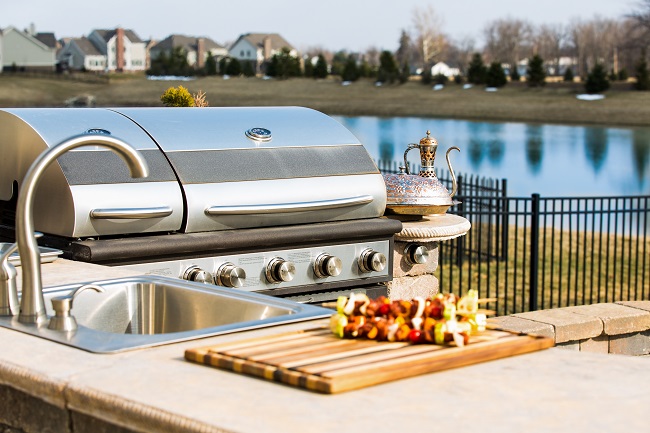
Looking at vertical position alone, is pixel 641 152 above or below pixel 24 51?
below

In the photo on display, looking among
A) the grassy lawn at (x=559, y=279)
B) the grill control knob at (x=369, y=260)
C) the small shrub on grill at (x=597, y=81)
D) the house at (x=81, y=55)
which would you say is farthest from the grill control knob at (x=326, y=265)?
the house at (x=81, y=55)

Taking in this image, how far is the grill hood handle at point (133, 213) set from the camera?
14.3 ft

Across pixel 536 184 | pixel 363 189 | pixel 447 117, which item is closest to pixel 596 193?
pixel 536 184

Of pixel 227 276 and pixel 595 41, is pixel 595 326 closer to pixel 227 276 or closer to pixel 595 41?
pixel 227 276

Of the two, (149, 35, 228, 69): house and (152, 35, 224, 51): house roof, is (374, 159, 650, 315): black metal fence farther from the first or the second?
(152, 35, 224, 51): house roof

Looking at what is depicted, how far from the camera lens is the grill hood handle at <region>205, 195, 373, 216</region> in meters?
4.74

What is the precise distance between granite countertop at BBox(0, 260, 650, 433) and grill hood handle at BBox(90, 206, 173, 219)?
1.74m

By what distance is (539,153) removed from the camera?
40.5 m

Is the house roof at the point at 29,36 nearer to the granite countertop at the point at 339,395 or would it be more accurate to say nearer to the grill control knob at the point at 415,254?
the grill control knob at the point at 415,254

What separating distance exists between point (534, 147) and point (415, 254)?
127 feet

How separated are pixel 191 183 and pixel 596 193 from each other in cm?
2212

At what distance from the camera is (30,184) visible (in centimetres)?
279

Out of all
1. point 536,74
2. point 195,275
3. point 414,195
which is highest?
point 536,74

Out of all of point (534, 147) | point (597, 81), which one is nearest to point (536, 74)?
point (597, 81)
